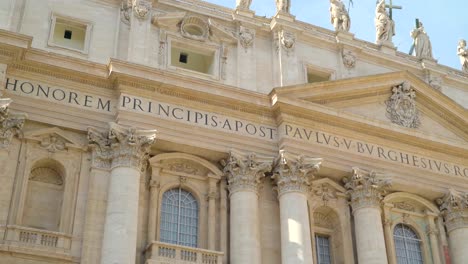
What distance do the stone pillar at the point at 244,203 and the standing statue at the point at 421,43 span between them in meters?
11.1

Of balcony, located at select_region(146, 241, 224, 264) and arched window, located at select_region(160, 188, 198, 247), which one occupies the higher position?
arched window, located at select_region(160, 188, 198, 247)

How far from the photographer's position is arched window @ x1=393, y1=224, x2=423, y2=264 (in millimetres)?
25703

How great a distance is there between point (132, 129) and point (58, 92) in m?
2.70

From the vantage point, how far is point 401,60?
3003 centimetres

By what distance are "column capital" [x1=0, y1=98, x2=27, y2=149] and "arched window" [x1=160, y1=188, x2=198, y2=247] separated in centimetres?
512

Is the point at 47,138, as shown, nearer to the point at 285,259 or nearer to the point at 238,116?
the point at 238,116

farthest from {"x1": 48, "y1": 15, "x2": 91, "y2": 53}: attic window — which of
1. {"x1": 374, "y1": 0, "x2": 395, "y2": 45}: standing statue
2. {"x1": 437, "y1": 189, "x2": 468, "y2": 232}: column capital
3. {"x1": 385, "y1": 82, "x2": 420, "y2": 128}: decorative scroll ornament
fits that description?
{"x1": 437, "y1": 189, "x2": 468, "y2": 232}: column capital

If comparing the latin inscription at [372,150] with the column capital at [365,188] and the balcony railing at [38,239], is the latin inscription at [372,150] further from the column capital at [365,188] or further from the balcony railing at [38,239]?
the balcony railing at [38,239]

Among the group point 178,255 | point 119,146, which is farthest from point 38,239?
point 178,255

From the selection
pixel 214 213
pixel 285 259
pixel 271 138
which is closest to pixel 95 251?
pixel 214 213

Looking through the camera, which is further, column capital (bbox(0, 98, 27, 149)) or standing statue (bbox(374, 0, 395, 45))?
standing statue (bbox(374, 0, 395, 45))

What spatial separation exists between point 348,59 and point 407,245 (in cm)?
768

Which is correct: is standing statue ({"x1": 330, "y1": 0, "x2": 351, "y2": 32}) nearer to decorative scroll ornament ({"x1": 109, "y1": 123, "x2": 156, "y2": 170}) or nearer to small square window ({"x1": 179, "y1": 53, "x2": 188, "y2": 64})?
small square window ({"x1": 179, "y1": 53, "x2": 188, "y2": 64})

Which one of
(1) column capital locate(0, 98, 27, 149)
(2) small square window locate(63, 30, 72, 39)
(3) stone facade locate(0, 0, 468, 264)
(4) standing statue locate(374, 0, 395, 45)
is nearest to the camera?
(1) column capital locate(0, 98, 27, 149)
